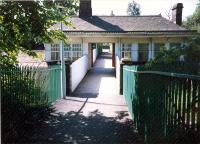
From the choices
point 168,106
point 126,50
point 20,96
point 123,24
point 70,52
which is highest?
point 123,24

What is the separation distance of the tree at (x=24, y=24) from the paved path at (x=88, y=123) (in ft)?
7.69

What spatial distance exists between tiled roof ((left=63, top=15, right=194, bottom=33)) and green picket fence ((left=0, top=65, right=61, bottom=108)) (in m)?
17.0

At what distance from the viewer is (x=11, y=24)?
848 cm

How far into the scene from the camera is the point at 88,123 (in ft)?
31.1

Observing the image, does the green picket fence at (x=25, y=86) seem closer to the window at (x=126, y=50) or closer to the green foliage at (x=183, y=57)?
the green foliage at (x=183, y=57)

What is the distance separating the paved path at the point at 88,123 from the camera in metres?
7.73

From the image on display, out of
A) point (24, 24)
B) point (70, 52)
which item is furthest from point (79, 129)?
point (70, 52)

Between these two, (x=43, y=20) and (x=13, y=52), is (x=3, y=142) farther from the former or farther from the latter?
(x=43, y=20)

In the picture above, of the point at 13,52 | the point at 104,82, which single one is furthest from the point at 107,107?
the point at 104,82

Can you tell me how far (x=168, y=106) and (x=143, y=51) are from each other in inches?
924

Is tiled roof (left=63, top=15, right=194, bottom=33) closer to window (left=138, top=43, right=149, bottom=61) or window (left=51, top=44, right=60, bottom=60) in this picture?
window (left=138, top=43, right=149, bottom=61)

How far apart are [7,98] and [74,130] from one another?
6.55 feet

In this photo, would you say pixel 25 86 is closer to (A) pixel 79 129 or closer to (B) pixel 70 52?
(A) pixel 79 129

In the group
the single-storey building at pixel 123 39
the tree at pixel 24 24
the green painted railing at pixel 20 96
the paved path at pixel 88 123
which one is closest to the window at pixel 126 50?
the single-storey building at pixel 123 39
